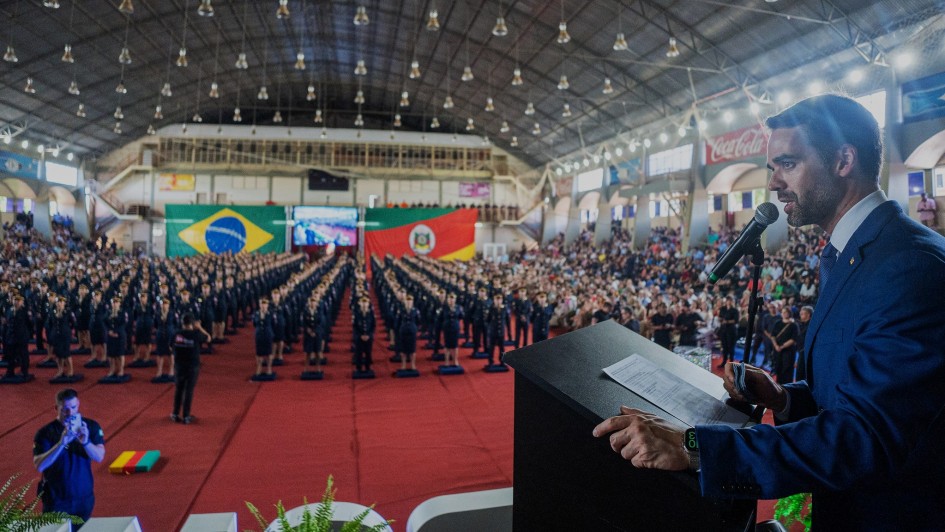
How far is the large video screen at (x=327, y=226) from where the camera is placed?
105 ft

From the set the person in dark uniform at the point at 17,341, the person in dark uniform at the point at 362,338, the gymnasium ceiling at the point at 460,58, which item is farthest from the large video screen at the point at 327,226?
the person in dark uniform at the point at 17,341

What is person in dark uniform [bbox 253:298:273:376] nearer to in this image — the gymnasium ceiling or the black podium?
the gymnasium ceiling

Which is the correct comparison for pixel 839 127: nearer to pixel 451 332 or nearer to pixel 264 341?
pixel 451 332

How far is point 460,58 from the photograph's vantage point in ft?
88.3

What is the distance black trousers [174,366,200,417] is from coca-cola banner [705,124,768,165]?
16.1m

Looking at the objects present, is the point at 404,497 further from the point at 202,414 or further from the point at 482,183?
the point at 482,183

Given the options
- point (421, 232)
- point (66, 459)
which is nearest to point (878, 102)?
point (66, 459)

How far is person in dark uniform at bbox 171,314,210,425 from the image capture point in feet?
22.4

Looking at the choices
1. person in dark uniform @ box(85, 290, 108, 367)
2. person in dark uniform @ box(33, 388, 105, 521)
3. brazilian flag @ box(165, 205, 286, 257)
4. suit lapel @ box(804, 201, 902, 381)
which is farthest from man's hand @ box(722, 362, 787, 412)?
brazilian flag @ box(165, 205, 286, 257)

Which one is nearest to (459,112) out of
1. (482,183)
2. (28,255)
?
(482,183)

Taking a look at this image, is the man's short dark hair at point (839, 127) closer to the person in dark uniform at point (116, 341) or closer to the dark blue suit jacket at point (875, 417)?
the dark blue suit jacket at point (875, 417)

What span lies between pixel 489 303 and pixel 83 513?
889cm

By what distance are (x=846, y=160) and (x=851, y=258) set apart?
0.23 meters

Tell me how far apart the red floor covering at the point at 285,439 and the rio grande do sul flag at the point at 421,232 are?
2197cm
